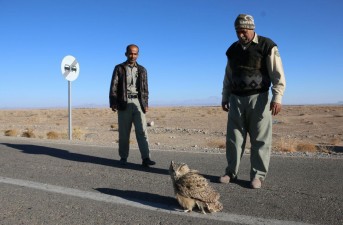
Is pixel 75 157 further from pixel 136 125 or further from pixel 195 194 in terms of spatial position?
pixel 195 194

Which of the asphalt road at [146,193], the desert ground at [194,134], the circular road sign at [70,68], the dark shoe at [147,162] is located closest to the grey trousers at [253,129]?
the asphalt road at [146,193]

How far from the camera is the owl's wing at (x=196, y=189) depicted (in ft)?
14.1

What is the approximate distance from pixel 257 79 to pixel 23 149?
21.6 ft

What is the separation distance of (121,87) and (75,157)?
6.97 ft

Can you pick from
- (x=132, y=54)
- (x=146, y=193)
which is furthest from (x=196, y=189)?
(x=132, y=54)

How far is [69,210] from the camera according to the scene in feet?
15.0

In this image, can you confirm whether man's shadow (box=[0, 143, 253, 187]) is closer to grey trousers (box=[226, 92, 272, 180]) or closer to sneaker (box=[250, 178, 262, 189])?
sneaker (box=[250, 178, 262, 189])

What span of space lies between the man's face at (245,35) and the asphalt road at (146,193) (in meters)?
2.05

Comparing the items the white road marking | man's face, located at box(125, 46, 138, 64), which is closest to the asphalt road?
the white road marking

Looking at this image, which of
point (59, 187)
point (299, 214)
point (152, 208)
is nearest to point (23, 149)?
point (59, 187)

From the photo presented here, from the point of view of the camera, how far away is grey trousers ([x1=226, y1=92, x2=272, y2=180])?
18.8 feet

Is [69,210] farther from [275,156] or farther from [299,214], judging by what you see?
[275,156]

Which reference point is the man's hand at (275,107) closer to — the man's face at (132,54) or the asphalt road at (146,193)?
the asphalt road at (146,193)

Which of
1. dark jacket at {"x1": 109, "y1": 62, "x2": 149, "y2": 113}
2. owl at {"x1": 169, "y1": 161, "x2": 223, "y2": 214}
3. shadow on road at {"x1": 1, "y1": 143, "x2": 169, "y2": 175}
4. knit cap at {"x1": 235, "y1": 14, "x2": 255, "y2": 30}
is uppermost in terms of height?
knit cap at {"x1": 235, "y1": 14, "x2": 255, "y2": 30}
